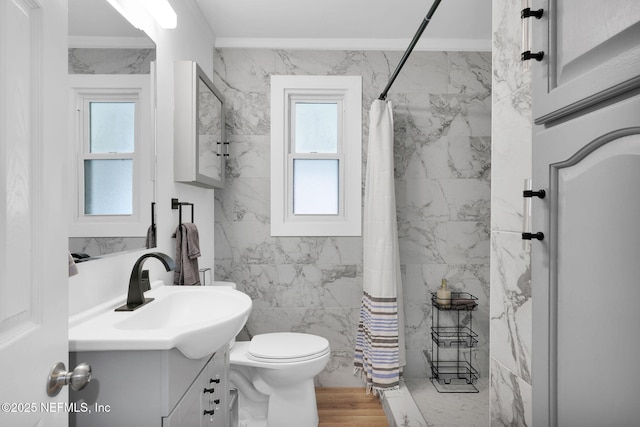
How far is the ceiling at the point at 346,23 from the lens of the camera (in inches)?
94.7

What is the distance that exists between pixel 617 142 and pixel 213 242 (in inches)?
97.7

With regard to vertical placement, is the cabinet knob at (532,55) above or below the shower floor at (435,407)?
above

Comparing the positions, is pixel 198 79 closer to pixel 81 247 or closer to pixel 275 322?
pixel 81 247

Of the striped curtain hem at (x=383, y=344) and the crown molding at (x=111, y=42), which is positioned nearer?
the crown molding at (x=111, y=42)

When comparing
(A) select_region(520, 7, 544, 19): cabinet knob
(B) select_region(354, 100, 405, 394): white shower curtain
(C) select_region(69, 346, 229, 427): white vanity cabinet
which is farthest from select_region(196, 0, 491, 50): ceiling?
(C) select_region(69, 346, 229, 427): white vanity cabinet

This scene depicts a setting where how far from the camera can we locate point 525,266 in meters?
1.19

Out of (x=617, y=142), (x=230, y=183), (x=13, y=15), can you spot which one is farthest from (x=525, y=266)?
(x=230, y=183)

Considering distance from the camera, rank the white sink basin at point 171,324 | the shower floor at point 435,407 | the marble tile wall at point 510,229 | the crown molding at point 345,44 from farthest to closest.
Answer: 1. the crown molding at point 345,44
2. the shower floor at point 435,407
3. the marble tile wall at point 510,229
4. the white sink basin at point 171,324

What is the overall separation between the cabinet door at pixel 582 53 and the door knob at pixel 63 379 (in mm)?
1135

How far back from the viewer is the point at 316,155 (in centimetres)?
289

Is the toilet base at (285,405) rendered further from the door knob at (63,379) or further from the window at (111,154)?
the door knob at (63,379)

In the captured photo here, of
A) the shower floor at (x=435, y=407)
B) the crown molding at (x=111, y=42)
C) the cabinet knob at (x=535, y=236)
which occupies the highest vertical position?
the crown molding at (x=111, y=42)

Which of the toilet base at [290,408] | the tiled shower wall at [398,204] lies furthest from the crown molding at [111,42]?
the toilet base at [290,408]

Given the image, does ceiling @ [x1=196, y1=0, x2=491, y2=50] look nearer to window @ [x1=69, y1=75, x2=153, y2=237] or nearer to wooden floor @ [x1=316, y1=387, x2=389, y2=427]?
window @ [x1=69, y1=75, x2=153, y2=237]
